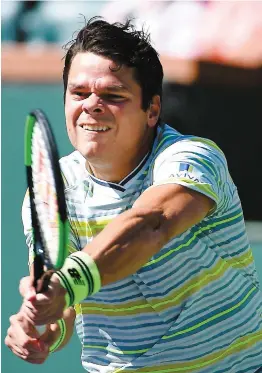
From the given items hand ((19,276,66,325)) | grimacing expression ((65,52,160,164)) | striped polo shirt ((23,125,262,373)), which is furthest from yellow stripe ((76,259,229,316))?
hand ((19,276,66,325))

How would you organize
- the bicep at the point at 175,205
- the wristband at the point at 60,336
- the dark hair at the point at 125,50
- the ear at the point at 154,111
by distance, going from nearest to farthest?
the bicep at the point at 175,205, the dark hair at the point at 125,50, the ear at the point at 154,111, the wristband at the point at 60,336

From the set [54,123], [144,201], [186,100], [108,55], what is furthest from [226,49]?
[144,201]

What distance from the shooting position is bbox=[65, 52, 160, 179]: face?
3477mm

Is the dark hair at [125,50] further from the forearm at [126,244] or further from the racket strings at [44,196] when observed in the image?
the forearm at [126,244]

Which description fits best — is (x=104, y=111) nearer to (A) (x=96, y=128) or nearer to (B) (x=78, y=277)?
(A) (x=96, y=128)

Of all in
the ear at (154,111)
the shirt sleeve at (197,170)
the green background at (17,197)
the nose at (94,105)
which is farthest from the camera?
the green background at (17,197)

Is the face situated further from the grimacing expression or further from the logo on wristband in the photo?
the logo on wristband

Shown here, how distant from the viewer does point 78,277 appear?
2.83m

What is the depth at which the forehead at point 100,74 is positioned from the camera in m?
3.50

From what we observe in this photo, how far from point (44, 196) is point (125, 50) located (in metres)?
0.61

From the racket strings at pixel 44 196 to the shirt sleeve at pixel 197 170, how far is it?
337mm

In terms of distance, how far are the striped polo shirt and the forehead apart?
0.26m

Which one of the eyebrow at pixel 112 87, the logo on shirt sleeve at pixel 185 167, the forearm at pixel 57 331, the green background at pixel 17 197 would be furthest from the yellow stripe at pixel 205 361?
the green background at pixel 17 197

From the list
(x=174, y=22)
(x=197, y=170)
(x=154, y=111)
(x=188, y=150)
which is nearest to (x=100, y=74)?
(x=154, y=111)
